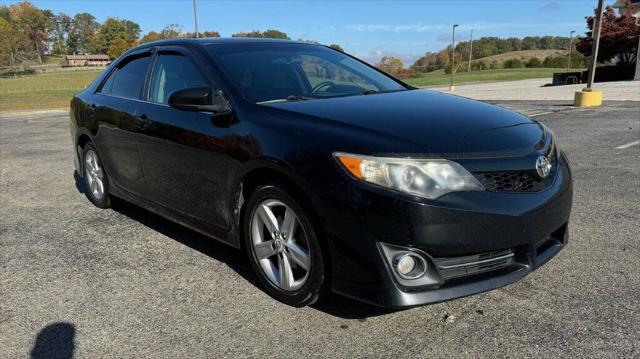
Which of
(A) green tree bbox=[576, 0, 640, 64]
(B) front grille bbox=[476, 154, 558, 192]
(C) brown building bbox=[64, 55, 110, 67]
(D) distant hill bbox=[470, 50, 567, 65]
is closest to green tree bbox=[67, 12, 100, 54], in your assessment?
(C) brown building bbox=[64, 55, 110, 67]

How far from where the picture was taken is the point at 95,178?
5148 mm

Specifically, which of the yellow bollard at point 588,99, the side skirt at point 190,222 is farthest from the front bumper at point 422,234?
the yellow bollard at point 588,99

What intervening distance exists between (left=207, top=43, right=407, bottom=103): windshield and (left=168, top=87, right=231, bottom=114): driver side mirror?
157mm

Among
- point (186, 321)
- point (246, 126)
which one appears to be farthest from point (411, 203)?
point (186, 321)

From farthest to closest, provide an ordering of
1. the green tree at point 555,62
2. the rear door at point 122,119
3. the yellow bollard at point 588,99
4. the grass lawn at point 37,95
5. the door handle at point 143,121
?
the green tree at point 555,62, the grass lawn at point 37,95, the yellow bollard at point 588,99, the rear door at point 122,119, the door handle at point 143,121

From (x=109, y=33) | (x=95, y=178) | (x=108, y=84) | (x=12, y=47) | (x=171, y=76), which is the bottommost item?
(x=95, y=178)

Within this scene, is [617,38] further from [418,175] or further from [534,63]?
[534,63]

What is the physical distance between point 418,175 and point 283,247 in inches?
37.3

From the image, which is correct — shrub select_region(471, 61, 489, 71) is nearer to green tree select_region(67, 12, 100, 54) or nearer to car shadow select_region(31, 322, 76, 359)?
car shadow select_region(31, 322, 76, 359)

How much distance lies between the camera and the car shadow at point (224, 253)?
297cm

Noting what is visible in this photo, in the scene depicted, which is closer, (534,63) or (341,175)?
(341,175)

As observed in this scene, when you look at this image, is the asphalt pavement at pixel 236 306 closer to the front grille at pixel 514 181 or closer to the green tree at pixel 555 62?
the front grille at pixel 514 181

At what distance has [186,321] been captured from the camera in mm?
2920

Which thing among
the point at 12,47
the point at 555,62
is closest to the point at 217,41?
the point at 555,62
